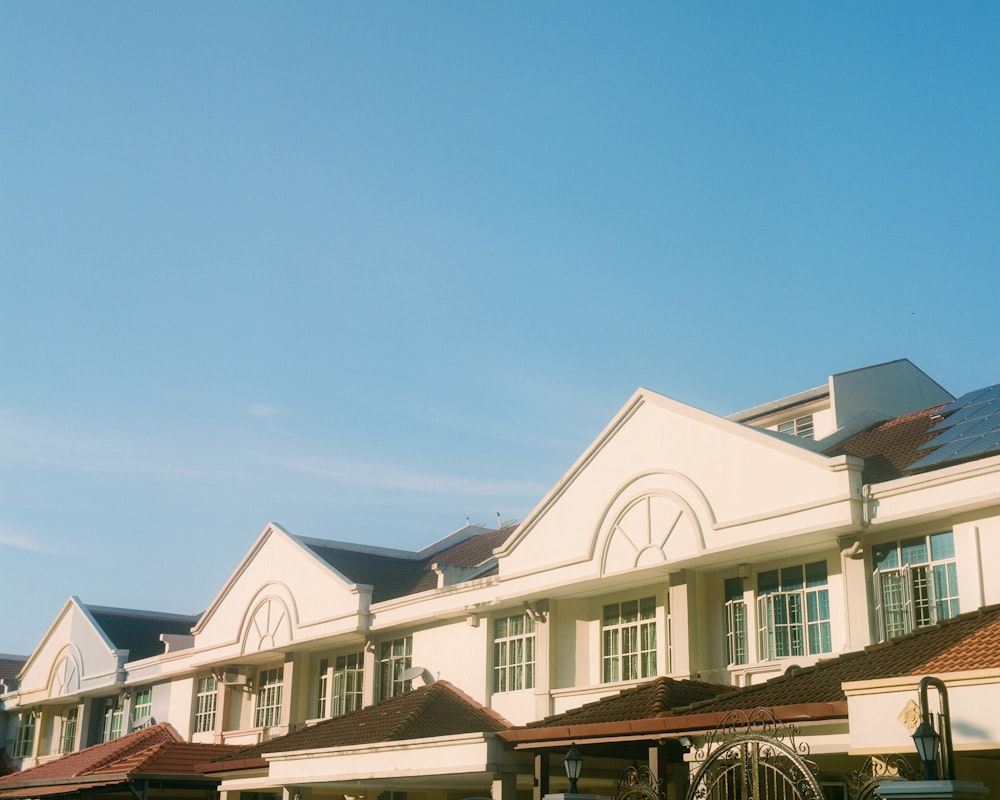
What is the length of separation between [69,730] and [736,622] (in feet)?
81.4

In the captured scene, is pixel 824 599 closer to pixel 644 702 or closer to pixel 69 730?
pixel 644 702

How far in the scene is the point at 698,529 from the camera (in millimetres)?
16984

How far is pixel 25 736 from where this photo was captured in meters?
38.1

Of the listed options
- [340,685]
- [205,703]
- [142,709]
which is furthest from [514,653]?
[142,709]

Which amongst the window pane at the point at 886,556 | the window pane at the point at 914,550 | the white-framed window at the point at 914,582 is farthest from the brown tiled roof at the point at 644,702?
the window pane at the point at 914,550

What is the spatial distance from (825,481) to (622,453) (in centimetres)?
373

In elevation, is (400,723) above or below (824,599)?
below

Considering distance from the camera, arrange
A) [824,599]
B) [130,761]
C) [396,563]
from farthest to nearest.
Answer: [396,563] < [130,761] < [824,599]

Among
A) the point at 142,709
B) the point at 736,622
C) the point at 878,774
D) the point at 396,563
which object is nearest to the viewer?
the point at 878,774

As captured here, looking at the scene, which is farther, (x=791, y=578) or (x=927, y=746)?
(x=791, y=578)

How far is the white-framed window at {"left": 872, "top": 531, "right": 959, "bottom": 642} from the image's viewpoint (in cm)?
1478

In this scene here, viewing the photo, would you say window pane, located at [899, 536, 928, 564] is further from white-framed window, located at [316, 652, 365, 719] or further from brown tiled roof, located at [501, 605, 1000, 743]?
white-framed window, located at [316, 652, 365, 719]

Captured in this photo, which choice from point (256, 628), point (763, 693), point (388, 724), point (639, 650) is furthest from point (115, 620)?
point (763, 693)

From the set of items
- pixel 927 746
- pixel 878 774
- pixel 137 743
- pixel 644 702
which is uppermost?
pixel 644 702
